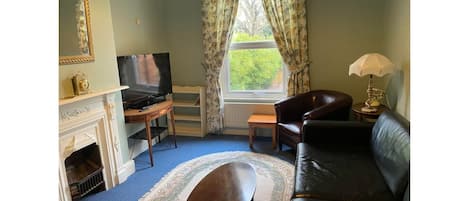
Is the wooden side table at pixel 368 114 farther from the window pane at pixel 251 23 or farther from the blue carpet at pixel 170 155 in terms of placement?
the window pane at pixel 251 23

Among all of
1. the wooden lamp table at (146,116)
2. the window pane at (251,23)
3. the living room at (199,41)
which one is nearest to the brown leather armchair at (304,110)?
the living room at (199,41)

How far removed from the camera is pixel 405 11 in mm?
2682

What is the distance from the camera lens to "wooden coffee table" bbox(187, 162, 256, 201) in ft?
6.03

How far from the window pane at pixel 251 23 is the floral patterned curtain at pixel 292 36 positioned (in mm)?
205

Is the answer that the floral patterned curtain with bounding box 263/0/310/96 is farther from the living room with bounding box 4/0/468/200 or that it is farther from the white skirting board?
the white skirting board

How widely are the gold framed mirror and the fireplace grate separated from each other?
1.06 m
